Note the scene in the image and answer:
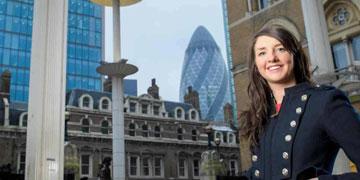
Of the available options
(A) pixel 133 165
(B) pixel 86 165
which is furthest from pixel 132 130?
(B) pixel 86 165

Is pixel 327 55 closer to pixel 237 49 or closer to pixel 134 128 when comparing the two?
pixel 237 49

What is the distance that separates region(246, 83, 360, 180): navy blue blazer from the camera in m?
1.41

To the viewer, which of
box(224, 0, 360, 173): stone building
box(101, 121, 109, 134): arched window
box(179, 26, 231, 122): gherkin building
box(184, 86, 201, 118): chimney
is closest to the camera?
box(224, 0, 360, 173): stone building

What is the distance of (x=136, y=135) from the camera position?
38094mm

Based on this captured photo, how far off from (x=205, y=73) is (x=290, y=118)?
128m

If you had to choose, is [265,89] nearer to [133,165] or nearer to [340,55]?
[340,55]

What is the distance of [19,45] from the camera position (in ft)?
177

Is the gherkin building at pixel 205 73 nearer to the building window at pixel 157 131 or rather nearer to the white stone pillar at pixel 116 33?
the building window at pixel 157 131

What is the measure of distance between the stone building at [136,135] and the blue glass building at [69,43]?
625 inches

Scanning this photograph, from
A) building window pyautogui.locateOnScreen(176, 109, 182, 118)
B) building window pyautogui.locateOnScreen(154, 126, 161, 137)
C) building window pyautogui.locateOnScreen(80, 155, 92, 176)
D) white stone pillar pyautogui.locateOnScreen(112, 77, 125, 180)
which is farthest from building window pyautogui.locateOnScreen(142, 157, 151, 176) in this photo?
white stone pillar pyautogui.locateOnScreen(112, 77, 125, 180)

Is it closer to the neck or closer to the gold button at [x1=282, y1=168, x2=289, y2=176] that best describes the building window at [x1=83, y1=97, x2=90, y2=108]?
the neck

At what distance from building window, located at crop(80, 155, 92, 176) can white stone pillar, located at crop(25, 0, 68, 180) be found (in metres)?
26.8

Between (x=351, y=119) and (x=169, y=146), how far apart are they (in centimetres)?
3884

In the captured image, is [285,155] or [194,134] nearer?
[285,155]
